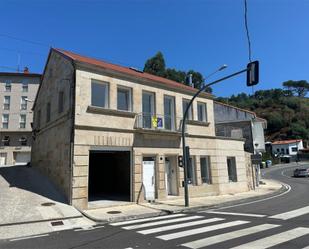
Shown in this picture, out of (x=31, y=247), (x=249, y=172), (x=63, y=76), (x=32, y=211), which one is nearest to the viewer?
(x=31, y=247)

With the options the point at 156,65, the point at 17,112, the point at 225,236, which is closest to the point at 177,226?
the point at 225,236

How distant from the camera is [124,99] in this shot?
1656 cm

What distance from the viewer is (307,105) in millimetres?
103000

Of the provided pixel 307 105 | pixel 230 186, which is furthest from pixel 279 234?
pixel 307 105

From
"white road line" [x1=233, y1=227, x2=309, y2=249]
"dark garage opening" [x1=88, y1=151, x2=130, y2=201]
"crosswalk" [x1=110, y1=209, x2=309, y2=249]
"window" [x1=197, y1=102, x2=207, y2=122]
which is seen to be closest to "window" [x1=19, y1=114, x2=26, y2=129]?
"dark garage opening" [x1=88, y1=151, x2=130, y2=201]

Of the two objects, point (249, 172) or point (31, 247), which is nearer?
point (31, 247)

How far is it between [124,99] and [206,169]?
26.3 ft

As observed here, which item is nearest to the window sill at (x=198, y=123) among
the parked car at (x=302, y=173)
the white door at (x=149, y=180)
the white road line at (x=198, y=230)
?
the white door at (x=149, y=180)

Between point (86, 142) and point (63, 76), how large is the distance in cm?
469

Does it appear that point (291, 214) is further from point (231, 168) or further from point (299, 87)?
point (299, 87)

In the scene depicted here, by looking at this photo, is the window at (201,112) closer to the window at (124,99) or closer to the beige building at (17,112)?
the window at (124,99)

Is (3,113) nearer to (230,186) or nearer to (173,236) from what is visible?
(230,186)

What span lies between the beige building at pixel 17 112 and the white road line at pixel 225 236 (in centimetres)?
4243

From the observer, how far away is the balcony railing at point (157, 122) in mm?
16312
